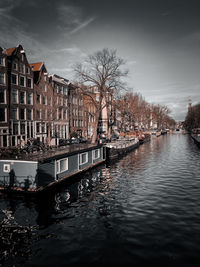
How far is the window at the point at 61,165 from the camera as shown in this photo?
67.6 feet

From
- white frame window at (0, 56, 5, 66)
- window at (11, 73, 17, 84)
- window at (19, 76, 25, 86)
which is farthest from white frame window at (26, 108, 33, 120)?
white frame window at (0, 56, 5, 66)

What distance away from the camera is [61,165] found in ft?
71.4

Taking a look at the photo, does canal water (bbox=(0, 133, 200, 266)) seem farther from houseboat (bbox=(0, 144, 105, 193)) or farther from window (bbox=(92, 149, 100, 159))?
window (bbox=(92, 149, 100, 159))

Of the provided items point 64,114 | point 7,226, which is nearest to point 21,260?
point 7,226

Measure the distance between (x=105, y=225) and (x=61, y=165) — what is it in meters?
10.2

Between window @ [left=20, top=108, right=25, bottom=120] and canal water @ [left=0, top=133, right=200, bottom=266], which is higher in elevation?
window @ [left=20, top=108, right=25, bottom=120]

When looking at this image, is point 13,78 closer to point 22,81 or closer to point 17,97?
point 22,81

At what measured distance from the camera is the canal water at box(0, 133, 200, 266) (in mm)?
9750

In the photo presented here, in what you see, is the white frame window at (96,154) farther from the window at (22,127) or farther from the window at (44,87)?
the window at (44,87)

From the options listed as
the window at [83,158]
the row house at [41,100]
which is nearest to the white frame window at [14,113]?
the row house at [41,100]

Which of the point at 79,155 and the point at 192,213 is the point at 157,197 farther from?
the point at 79,155

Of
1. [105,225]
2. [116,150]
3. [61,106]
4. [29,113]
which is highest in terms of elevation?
[61,106]

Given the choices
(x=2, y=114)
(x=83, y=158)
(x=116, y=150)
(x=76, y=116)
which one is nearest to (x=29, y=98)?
(x=2, y=114)

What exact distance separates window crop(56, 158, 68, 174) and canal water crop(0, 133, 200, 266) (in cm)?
170
